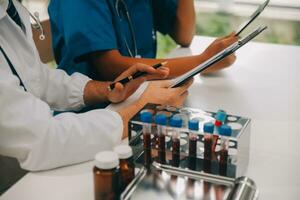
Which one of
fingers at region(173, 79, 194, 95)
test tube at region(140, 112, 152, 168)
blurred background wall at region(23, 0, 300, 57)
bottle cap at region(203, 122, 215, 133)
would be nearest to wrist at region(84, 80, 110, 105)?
fingers at region(173, 79, 194, 95)

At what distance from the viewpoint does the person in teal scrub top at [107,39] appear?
1231 mm

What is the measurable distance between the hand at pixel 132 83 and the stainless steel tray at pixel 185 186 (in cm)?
29

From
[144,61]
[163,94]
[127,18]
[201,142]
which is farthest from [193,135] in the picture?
[127,18]

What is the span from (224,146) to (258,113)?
37 centimetres

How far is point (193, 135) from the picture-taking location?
2.63ft

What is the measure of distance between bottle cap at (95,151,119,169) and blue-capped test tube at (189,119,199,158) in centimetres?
18

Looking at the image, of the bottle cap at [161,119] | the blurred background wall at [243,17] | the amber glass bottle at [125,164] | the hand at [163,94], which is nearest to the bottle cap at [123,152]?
A: the amber glass bottle at [125,164]

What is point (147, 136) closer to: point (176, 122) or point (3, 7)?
point (176, 122)

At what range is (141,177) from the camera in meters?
0.79

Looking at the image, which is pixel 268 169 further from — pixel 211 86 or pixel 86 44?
pixel 86 44

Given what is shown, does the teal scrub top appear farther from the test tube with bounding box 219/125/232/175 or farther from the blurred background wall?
the blurred background wall

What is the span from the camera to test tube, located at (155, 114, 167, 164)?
0.80 m

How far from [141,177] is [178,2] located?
1083 millimetres

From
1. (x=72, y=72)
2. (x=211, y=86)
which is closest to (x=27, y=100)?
(x=72, y=72)
